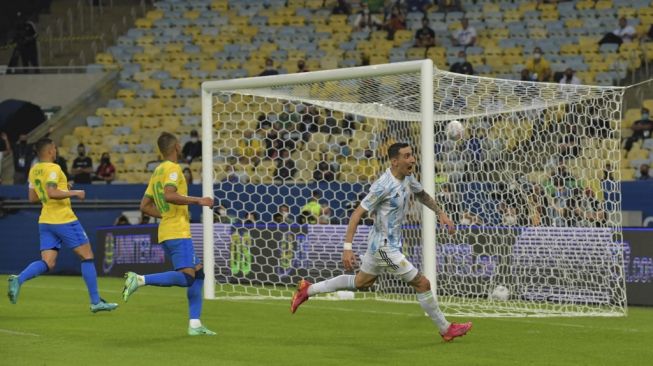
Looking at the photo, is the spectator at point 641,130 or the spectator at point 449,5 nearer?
the spectator at point 641,130

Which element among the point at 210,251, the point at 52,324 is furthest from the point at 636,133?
the point at 52,324

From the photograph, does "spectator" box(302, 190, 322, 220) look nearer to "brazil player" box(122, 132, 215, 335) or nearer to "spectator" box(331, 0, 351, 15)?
"brazil player" box(122, 132, 215, 335)

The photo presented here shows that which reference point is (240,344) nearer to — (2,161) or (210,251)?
(210,251)

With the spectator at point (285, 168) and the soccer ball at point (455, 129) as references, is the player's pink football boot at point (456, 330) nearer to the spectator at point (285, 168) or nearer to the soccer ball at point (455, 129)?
the soccer ball at point (455, 129)

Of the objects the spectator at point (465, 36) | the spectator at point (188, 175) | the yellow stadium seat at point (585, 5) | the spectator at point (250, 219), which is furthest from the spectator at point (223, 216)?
the yellow stadium seat at point (585, 5)

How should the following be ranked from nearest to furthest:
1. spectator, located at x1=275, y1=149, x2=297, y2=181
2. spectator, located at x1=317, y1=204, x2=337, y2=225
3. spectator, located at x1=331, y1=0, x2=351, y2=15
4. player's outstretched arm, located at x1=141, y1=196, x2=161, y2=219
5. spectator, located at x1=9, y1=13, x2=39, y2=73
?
player's outstretched arm, located at x1=141, y1=196, x2=161, y2=219 < spectator, located at x1=317, y1=204, x2=337, y2=225 < spectator, located at x1=275, y1=149, x2=297, y2=181 < spectator, located at x1=331, y1=0, x2=351, y2=15 < spectator, located at x1=9, y1=13, x2=39, y2=73

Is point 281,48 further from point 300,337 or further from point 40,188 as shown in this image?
point 300,337

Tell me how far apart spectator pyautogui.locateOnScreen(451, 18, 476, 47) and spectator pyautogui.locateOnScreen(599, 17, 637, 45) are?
299 centimetres

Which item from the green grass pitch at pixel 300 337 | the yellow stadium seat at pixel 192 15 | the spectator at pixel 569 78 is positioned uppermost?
the yellow stadium seat at pixel 192 15

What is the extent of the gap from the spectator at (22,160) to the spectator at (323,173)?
28.3 ft

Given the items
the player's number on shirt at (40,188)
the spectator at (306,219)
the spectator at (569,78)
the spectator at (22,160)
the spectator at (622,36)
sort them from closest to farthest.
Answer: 1. the player's number on shirt at (40,188)
2. the spectator at (306,219)
3. the spectator at (569,78)
4. the spectator at (622,36)
5. the spectator at (22,160)

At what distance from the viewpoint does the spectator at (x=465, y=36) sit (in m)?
29.8

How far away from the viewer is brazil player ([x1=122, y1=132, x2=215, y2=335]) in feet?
41.7

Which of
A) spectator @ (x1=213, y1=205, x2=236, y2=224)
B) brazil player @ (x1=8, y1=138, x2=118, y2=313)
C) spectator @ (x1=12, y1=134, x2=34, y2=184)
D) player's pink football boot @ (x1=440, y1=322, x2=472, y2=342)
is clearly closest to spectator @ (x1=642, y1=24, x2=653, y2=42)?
spectator @ (x1=213, y1=205, x2=236, y2=224)
